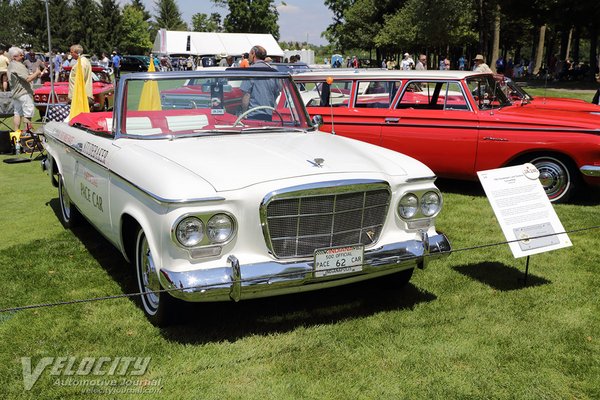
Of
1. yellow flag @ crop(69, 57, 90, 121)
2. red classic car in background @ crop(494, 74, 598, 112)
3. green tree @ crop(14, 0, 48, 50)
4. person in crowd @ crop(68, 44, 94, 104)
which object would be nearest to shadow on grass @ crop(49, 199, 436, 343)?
red classic car in background @ crop(494, 74, 598, 112)

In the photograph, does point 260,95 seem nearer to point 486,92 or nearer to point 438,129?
point 438,129

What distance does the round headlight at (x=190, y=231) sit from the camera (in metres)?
3.50

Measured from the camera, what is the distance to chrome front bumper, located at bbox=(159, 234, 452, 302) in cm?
348

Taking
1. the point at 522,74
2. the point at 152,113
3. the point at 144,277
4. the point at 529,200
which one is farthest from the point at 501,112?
the point at 522,74

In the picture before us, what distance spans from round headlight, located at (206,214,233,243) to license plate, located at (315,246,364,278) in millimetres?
570

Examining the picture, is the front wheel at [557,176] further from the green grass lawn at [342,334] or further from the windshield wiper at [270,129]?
the windshield wiper at [270,129]

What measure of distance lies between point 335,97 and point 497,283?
177 inches

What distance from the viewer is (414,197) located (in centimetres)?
422

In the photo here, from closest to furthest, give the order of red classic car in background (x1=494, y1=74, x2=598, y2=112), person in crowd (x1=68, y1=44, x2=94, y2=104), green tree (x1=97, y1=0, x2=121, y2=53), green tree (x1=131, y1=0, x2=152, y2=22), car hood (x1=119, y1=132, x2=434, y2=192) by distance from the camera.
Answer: car hood (x1=119, y1=132, x2=434, y2=192) → red classic car in background (x1=494, y1=74, x2=598, y2=112) → person in crowd (x1=68, y1=44, x2=94, y2=104) → green tree (x1=97, y1=0, x2=121, y2=53) → green tree (x1=131, y1=0, x2=152, y2=22)

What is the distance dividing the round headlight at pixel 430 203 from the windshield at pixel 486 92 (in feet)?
12.8

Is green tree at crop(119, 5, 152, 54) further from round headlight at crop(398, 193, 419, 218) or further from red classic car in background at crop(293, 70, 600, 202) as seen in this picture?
round headlight at crop(398, 193, 419, 218)

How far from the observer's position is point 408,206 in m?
4.21

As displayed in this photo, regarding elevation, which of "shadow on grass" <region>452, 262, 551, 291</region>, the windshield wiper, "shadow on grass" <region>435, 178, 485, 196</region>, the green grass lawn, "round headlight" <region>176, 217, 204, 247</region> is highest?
the windshield wiper

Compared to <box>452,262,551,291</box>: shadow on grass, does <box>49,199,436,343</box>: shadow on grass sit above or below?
below
